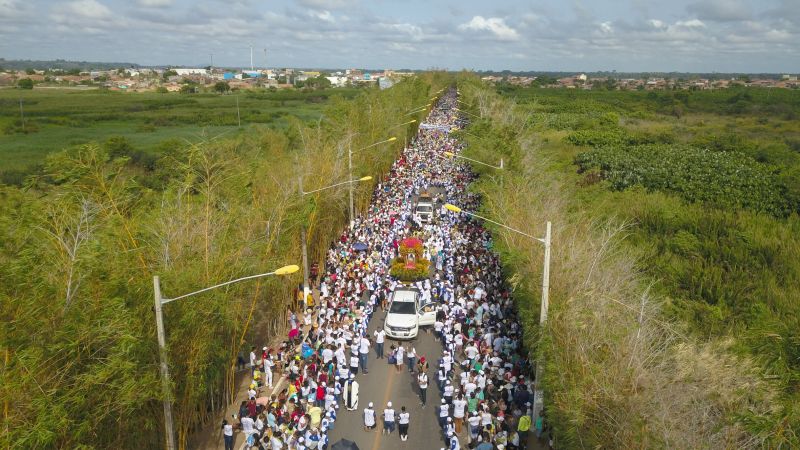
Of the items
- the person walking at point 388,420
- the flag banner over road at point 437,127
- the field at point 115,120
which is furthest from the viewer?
the flag banner over road at point 437,127

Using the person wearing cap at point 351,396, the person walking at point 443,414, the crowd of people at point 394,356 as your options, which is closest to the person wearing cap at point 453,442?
the crowd of people at point 394,356

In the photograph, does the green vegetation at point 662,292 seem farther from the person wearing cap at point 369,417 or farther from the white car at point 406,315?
the person wearing cap at point 369,417

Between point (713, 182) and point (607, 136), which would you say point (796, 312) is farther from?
point (607, 136)

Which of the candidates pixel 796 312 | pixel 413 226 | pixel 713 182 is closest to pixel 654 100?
pixel 713 182

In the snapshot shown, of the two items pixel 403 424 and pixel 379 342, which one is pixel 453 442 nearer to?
pixel 403 424

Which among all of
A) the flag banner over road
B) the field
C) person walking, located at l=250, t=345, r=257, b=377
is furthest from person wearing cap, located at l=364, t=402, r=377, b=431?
the flag banner over road

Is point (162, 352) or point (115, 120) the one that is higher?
point (115, 120)

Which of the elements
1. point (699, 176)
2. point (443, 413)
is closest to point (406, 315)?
point (443, 413)

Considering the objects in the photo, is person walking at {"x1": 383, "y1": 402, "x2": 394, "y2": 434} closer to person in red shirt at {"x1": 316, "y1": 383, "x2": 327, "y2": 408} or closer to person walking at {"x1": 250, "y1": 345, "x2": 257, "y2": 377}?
person in red shirt at {"x1": 316, "y1": 383, "x2": 327, "y2": 408}
